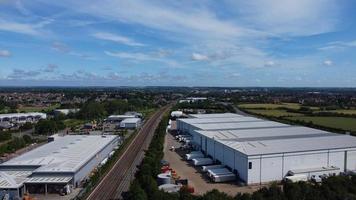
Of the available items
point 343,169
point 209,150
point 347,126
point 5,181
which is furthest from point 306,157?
point 347,126

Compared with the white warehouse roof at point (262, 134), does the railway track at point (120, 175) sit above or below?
below

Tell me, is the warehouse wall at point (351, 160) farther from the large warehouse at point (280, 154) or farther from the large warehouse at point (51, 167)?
the large warehouse at point (51, 167)

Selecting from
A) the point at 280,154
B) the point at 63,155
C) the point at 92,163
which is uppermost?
the point at 280,154

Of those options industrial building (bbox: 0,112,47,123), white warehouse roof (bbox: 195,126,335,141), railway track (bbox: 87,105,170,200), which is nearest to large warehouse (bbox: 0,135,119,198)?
railway track (bbox: 87,105,170,200)

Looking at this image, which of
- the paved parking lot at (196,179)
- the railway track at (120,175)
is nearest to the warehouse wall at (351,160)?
the paved parking lot at (196,179)

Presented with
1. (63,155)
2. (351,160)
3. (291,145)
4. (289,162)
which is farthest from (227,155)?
(63,155)

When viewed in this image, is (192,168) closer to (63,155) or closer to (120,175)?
(120,175)
